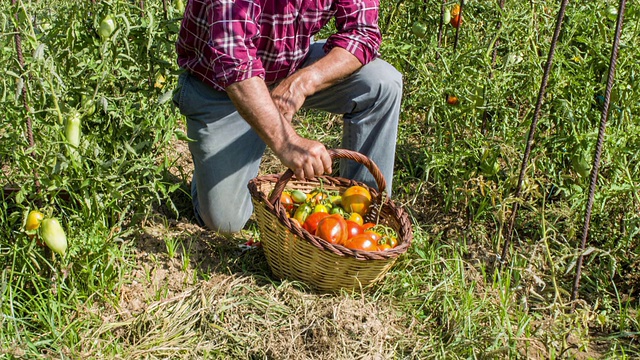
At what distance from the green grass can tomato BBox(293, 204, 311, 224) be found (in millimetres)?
241

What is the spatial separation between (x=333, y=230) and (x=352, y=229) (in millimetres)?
135

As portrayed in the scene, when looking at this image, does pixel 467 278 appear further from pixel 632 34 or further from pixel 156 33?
pixel 156 33

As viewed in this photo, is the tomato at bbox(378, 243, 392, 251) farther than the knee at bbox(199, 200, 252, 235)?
No

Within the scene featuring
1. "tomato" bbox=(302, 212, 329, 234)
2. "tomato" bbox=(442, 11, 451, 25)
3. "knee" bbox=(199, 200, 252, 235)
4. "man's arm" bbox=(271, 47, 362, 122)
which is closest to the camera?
"tomato" bbox=(302, 212, 329, 234)

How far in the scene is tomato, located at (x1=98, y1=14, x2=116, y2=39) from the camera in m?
2.09

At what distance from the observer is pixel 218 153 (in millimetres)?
2775

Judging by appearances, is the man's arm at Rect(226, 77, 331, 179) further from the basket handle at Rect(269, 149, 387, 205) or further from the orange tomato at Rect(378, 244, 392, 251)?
the orange tomato at Rect(378, 244, 392, 251)

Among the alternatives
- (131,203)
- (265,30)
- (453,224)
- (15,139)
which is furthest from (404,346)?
(15,139)

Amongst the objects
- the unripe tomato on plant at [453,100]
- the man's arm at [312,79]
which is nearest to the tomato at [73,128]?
the man's arm at [312,79]

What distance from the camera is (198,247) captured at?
2.73 metres

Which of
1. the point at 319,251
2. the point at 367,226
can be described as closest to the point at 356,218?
the point at 367,226

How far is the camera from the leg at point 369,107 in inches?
108

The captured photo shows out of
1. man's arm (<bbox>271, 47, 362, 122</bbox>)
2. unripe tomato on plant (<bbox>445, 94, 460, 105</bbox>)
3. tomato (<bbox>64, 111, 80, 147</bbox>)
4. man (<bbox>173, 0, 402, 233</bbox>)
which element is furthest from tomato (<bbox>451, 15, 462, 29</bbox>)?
tomato (<bbox>64, 111, 80, 147</bbox>)

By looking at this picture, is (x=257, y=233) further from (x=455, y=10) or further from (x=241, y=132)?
(x=455, y=10)
